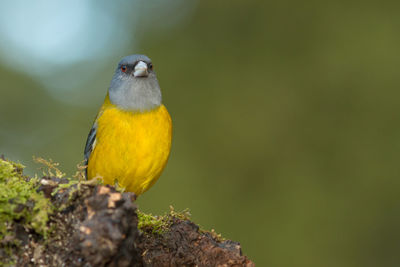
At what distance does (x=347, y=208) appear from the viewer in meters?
13.3

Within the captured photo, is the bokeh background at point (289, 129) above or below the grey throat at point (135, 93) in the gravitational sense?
above

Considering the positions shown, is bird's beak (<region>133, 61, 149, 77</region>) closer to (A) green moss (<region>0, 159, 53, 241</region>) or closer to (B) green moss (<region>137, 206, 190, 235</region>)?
(B) green moss (<region>137, 206, 190, 235</region>)

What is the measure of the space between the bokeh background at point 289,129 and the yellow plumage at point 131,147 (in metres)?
7.70

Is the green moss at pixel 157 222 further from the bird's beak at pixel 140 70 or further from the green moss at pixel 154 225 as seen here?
the bird's beak at pixel 140 70

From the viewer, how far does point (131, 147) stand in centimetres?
502

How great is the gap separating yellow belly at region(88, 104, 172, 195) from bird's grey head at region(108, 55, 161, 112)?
4.2 inches

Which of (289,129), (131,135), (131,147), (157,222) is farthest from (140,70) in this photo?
(289,129)

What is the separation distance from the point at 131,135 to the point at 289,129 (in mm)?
9417

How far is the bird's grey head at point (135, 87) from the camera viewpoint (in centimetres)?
532

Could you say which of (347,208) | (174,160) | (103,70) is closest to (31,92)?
(103,70)

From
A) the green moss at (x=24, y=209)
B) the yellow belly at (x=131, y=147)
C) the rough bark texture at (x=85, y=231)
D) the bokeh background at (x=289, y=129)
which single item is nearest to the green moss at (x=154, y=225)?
the rough bark texture at (x=85, y=231)

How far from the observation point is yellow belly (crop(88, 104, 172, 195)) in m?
5.03

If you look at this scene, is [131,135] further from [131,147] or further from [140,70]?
[140,70]

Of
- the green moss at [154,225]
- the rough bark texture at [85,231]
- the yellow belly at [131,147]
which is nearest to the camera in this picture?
the rough bark texture at [85,231]
